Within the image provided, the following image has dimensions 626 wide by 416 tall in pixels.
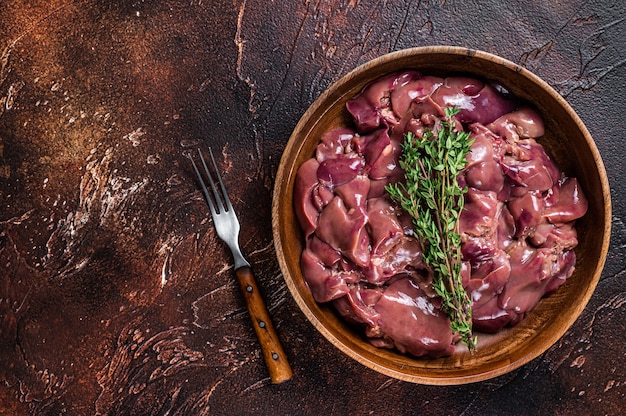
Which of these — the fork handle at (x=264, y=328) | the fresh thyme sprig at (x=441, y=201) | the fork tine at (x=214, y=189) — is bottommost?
the fork handle at (x=264, y=328)

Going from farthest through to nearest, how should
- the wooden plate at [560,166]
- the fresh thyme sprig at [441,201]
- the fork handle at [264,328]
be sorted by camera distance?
the fork handle at [264,328], the wooden plate at [560,166], the fresh thyme sprig at [441,201]

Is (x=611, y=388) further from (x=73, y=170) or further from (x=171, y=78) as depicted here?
(x=73, y=170)

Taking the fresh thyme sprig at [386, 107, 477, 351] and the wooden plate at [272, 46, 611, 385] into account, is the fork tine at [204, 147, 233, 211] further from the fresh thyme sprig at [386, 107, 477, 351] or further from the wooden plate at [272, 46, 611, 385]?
the fresh thyme sprig at [386, 107, 477, 351]

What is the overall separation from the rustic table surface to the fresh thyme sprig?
2.06 feet

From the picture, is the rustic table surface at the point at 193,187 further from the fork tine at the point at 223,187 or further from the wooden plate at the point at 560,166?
the wooden plate at the point at 560,166

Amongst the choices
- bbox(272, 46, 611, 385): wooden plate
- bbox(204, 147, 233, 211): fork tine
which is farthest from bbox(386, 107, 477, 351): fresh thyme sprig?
bbox(204, 147, 233, 211): fork tine

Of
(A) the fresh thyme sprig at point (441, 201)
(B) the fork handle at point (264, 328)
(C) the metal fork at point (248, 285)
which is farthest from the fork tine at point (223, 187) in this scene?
(A) the fresh thyme sprig at point (441, 201)

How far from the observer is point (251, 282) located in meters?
2.44

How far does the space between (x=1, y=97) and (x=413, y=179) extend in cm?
174

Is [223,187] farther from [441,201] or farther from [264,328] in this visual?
[441,201]

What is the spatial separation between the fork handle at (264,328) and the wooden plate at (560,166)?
0.28 meters

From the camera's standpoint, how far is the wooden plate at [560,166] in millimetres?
2160

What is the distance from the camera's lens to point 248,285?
95.7 inches

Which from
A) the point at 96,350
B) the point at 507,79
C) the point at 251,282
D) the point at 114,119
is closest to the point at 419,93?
the point at 507,79
